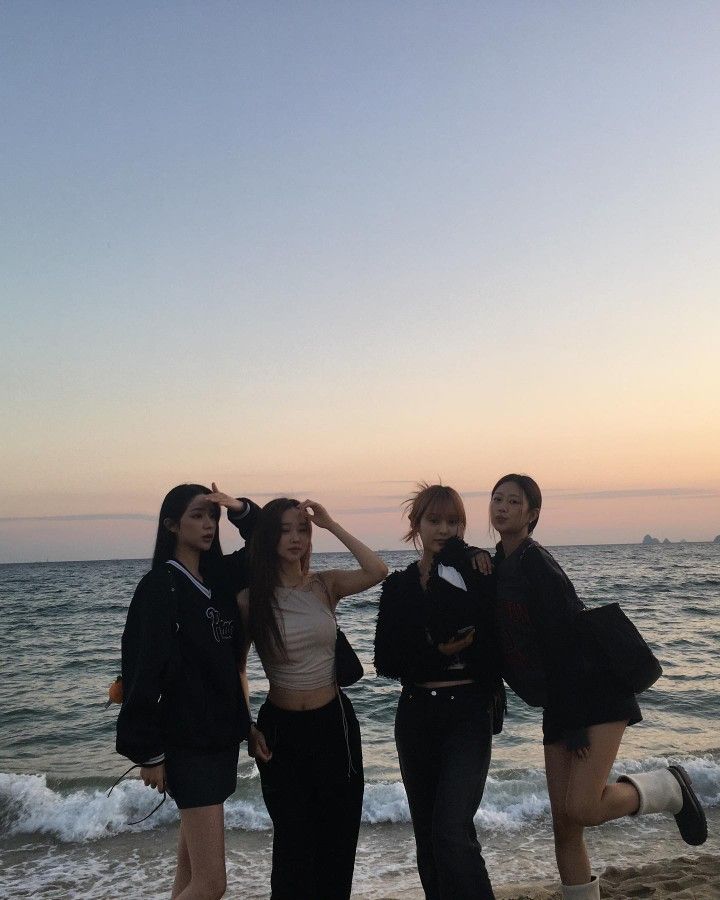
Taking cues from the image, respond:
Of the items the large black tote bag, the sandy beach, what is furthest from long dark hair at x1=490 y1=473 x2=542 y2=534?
the sandy beach

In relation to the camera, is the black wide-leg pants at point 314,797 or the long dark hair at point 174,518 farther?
the long dark hair at point 174,518

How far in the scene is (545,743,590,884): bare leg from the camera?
388cm

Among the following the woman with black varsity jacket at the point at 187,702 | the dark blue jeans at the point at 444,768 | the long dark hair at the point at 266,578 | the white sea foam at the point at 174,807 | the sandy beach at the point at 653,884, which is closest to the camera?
the woman with black varsity jacket at the point at 187,702

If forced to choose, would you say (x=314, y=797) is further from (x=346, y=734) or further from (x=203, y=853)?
(x=203, y=853)

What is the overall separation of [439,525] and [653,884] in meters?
3.55

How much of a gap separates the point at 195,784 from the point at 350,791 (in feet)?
2.49

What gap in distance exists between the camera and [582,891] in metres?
3.90

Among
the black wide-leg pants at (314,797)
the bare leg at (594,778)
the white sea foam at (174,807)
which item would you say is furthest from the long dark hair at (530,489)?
the white sea foam at (174,807)

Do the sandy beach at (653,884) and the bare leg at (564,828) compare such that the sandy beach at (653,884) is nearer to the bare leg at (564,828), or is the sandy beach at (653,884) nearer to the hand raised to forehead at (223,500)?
the bare leg at (564,828)

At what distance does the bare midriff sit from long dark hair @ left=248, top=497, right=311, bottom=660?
0.60 ft

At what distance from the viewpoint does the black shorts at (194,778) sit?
3379 mm

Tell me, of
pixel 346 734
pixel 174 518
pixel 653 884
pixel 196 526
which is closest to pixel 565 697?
pixel 346 734

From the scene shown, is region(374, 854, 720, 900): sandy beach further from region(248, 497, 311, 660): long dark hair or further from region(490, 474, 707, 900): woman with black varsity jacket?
region(248, 497, 311, 660): long dark hair

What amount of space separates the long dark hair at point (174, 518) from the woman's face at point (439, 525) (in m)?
1.11
